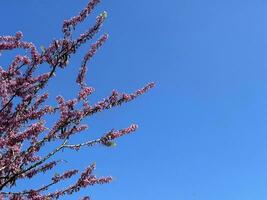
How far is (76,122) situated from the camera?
28.5ft

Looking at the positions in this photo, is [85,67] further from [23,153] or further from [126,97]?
[23,153]

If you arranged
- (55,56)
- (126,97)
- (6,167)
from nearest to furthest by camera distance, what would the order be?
(6,167), (55,56), (126,97)

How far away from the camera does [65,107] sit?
8734mm

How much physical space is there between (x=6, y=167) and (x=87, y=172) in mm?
1597

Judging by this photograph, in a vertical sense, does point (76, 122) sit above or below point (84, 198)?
above

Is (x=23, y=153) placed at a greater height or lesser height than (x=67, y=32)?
lesser

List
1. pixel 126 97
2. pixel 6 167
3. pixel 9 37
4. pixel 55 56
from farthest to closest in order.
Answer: pixel 9 37 → pixel 126 97 → pixel 55 56 → pixel 6 167

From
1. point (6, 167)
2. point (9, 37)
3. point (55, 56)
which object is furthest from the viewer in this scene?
point (9, 37)

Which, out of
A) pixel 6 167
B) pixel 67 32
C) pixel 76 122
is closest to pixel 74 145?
pixel 76 122

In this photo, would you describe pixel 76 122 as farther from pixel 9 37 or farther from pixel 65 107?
pixel 9 37

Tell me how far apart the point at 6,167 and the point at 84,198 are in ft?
7.10

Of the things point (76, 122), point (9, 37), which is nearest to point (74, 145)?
point (76, 122)

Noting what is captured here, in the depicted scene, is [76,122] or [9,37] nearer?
[76,122]

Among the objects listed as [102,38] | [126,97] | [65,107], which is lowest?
[65,107]
